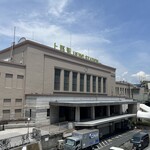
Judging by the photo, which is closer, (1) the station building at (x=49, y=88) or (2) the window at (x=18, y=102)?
(1) the station building at (x=49, y=88)

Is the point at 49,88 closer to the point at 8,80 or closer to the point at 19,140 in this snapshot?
the point at 8,80

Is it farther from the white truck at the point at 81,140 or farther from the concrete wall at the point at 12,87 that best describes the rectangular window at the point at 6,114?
the white truck at the point at 81,140

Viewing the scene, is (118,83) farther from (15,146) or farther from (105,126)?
(15,146)

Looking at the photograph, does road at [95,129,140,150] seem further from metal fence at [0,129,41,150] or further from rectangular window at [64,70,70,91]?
rectangular window at [64,70,70,91]

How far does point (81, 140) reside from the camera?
109ft

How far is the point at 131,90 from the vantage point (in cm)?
11112

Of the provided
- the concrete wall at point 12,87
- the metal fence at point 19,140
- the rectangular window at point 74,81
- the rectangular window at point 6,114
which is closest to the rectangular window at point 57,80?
the rectangular window at point 74,81

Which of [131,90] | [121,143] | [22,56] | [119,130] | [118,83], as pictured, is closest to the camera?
[121,143]

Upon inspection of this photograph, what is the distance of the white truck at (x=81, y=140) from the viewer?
32062 millimetres

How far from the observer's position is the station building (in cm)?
4416

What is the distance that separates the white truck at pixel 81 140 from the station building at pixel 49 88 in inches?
217

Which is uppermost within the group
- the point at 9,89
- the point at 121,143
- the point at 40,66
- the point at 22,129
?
the point at 40,66

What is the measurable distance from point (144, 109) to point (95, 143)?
3996 cm

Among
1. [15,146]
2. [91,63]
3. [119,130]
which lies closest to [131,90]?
[91,63]
